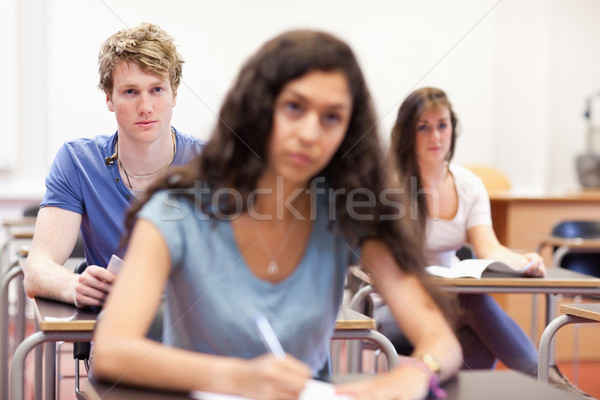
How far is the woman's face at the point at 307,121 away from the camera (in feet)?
3.14

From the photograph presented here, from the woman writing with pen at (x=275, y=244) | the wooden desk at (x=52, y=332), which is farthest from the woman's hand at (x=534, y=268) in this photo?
the wooden desk at (x=52, y=332)

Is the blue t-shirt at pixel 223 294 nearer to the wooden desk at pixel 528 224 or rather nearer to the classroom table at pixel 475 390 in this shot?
the classroom table at pixel 475 390

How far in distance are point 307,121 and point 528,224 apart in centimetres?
305

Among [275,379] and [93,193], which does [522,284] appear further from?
[275,379]

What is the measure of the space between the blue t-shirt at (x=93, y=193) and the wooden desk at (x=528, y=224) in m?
2.35

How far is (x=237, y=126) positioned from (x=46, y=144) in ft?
Result: 13.2

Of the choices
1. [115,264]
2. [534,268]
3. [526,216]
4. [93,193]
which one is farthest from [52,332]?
[526,216]

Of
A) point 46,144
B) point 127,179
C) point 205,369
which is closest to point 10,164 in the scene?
point 46,144

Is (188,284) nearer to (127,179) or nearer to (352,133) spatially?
(352,133)

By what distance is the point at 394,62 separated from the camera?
516cm

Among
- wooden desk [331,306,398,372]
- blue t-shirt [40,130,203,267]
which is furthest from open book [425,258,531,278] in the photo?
blue t-shirt [40,130,203,267]

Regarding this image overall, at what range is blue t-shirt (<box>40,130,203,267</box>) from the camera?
5.79 ft

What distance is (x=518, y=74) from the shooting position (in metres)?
5.38

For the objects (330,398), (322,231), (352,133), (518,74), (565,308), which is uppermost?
(518,74)
